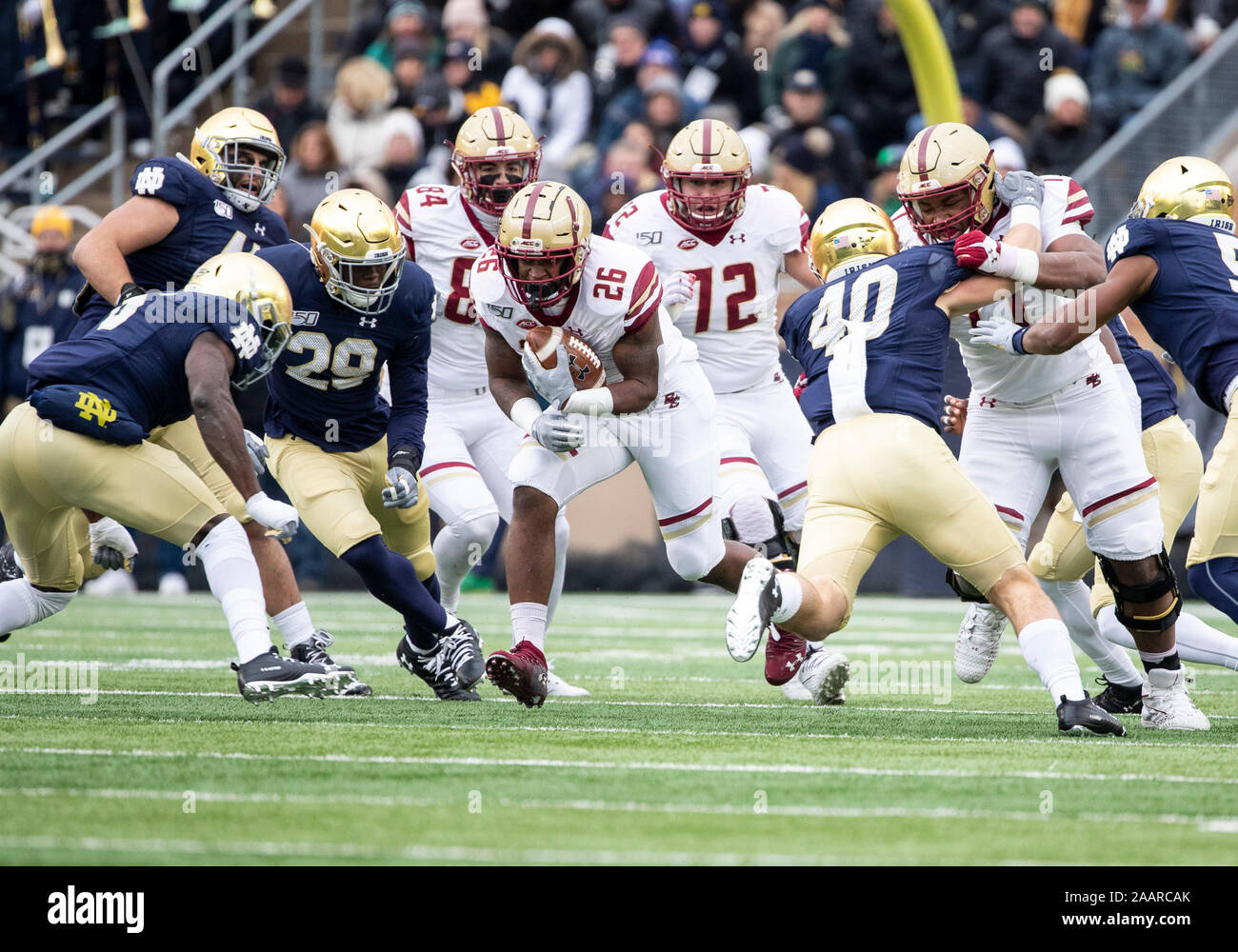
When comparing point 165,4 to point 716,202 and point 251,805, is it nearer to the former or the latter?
point 716,202

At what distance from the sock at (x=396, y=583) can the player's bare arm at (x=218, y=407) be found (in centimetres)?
63

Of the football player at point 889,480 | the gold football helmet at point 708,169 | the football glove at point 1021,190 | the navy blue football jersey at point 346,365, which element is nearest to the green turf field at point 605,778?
the football player at point 889,480

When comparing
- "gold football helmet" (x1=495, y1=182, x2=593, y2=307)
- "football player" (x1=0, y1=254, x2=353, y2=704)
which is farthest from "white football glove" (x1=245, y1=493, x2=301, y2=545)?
"gold football helmet" (x1=495, y1=182, x2=593, y2=307)

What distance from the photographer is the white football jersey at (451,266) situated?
6.84 m

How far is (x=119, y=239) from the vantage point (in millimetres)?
6430

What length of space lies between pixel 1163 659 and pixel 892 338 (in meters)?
1.45

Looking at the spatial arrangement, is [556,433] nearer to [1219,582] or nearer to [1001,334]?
[1001,334]

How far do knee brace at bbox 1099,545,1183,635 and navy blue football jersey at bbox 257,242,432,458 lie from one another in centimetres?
245

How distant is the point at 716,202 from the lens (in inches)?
259

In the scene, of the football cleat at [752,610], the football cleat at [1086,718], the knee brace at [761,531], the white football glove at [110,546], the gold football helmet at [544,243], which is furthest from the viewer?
the white football glove at [110,546]

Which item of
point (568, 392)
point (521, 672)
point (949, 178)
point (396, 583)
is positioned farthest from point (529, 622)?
point (949, 178)

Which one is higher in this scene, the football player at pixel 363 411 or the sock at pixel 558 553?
the football player at pixel 363 411

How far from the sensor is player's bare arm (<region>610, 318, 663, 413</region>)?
5.57m

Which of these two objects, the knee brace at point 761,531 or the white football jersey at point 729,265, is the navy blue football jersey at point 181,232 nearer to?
the white football jersey at point 729,265
